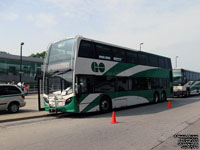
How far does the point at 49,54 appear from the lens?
38.8 ft

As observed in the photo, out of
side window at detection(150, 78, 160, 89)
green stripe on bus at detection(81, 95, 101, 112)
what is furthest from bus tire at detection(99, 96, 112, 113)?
side window at detection(150, 78, 160, 89)

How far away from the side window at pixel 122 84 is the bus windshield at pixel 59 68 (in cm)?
405

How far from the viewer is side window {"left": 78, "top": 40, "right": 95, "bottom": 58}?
1088 cm

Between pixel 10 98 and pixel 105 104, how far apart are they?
5837 mm

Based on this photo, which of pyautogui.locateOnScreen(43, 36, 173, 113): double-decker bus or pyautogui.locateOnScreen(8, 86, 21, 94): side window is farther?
pyautogui.locateOnScreen(8, 86, 21, 94): side window

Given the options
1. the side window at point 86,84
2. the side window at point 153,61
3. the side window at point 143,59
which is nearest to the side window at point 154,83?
the side window at point 153,61

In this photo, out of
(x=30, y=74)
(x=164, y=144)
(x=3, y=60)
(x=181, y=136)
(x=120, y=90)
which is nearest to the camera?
(x=164, y=144)

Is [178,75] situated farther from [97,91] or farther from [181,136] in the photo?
[181,136]

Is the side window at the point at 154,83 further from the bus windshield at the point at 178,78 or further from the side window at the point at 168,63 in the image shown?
the bus windshield at the point at 178,78

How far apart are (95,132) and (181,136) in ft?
9.51

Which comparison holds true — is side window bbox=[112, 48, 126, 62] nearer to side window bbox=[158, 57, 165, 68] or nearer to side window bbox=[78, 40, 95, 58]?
side window bbox=[78, 40, 95, 58]

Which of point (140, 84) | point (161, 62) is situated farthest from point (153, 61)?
point (140, 84)

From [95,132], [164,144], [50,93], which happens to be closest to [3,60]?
[50,93]

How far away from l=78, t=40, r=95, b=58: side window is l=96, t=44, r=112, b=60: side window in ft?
1.68
